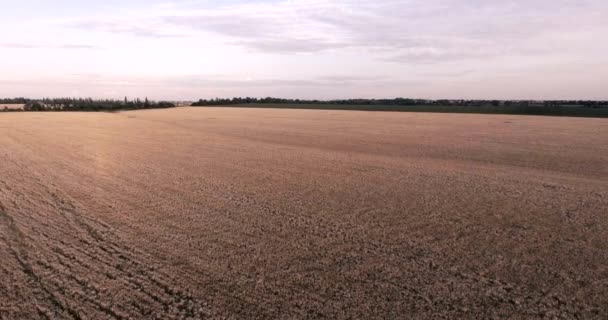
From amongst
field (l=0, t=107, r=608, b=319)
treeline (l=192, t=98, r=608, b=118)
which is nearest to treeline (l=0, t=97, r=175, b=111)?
treeline (l=192, t=98, r=608, b=118)

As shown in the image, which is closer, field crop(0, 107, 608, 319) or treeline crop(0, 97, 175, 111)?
field crop(0, 107, 608, 319)

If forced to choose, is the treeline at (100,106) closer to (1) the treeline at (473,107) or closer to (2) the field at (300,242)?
(1) the treeline at (473,107)

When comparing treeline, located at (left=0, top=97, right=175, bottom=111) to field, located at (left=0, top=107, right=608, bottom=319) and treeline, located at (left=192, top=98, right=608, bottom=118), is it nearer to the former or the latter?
treeline, located at (left=192, top=98, right=608, bottom=118)

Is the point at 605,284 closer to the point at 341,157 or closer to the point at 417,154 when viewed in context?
the point at 341,157

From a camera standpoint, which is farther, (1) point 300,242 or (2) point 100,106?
(2) point 100,106

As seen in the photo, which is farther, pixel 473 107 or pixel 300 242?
pixel 473 107

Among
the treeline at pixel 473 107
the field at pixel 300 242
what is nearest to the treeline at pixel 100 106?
the treeline at pixel 473 107

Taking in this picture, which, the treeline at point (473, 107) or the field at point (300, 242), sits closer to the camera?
the field at point (300, 242)

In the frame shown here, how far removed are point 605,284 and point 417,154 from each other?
12.5m

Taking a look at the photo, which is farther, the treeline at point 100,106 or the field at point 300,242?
the treeline at point 100,106

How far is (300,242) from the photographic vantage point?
6438 mm

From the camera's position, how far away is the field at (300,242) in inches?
181

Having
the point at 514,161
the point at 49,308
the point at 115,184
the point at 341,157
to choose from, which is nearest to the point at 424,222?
the point at 49,308

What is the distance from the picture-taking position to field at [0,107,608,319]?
4598 millimetres
